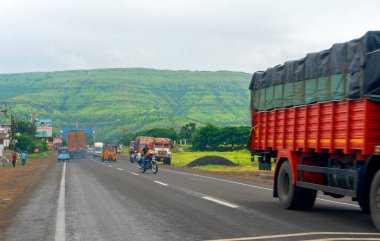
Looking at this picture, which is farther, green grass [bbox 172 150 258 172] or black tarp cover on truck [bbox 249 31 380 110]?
green grass [bbox 172 150 258 172]

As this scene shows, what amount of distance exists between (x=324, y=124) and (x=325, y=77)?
102 centimetres

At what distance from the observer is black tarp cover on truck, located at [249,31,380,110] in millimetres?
9617

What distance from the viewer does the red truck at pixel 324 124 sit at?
944 centimetres

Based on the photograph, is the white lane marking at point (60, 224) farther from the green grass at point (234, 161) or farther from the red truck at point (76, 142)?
the red truck at point (76, 142)

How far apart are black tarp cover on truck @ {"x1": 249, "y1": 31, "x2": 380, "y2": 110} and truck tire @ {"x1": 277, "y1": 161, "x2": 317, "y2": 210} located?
1633 millimetres

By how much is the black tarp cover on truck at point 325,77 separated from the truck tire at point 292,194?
64.3 inches

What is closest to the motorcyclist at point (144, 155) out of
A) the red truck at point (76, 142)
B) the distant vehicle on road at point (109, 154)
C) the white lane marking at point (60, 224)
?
the white lane marking at point (60, 224)

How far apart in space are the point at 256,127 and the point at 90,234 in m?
7.17

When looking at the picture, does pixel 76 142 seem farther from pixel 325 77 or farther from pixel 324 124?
pixel 324 124

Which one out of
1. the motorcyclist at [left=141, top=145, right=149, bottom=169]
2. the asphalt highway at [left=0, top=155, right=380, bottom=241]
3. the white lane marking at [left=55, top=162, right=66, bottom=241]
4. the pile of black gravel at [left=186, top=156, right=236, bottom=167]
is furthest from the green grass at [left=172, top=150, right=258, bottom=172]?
the white lane marking at [left=55, top=162, right=66, bottom=241]

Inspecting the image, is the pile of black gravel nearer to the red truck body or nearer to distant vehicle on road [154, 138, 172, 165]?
distant vehicle on road [154, 138, 172, 165]

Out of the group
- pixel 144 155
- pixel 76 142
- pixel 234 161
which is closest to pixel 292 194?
pixel 144 155

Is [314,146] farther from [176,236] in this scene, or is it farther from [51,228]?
[51,228]

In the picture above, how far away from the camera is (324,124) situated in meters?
11.1
